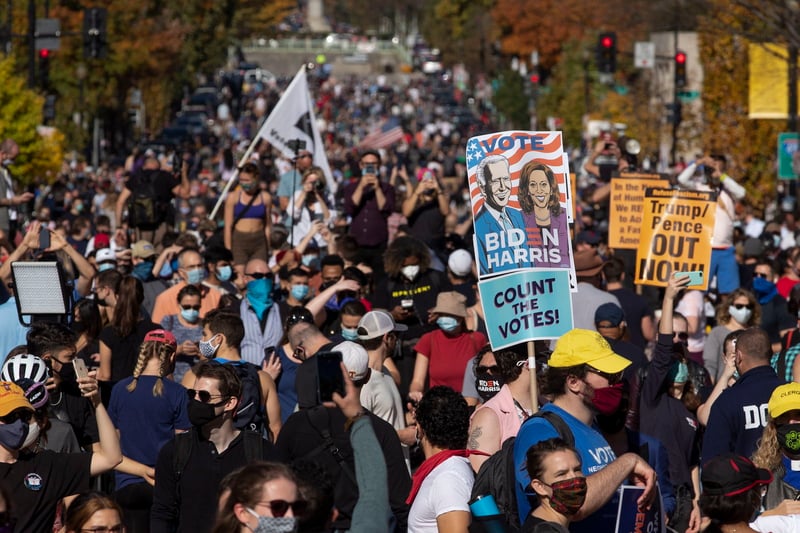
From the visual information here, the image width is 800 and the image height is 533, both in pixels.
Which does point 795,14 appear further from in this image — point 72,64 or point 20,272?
point 72,64

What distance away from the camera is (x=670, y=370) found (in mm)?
9094

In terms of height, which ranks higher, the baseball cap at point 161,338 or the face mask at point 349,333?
the baseball cap at point 161,338

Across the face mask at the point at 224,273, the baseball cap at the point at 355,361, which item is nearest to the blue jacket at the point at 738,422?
the baseball cap at the point at 355,361

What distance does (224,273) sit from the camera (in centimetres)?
1366

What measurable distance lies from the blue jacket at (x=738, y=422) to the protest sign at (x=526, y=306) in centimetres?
90

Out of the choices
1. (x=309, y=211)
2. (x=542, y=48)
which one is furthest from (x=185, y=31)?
(x=309, y=211)

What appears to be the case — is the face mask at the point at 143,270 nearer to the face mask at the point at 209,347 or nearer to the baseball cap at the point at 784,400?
the face mask at the point at 209,347

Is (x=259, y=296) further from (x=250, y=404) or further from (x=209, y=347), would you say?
(x=250, y=404)

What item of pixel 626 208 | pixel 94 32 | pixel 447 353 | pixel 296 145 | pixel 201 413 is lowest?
pixel 447 353

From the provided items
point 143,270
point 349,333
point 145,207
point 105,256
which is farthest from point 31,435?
point 145,207

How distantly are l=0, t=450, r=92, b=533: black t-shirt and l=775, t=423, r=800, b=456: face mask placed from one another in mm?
3086

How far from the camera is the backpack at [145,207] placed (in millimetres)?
17547

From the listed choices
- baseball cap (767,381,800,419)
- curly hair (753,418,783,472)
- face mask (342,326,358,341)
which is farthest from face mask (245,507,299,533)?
face mask (342,326,358,341)

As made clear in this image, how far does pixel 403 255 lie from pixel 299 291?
0.97 metres
